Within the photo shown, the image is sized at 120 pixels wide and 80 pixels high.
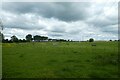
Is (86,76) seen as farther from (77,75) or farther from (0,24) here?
(0,24)

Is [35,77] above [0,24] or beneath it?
beneath

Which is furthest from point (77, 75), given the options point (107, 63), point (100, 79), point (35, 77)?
point (107, 63)

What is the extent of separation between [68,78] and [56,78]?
1279 millimetres

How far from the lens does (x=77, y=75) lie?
70.4 ft

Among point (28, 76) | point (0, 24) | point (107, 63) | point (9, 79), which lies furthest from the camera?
point (0, 24)

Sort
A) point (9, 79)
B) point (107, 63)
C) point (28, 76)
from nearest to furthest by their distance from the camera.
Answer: point (9, 79) < point (28, 76) < point (107, 63)

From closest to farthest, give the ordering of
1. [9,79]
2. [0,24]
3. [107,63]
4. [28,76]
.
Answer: [9,79] → [28,76] → [107,63] → [0,24]

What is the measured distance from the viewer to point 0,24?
4388 centimetres

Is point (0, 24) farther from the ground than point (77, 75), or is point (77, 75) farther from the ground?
point (0, 24)

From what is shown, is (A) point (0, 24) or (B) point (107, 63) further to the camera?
(A) point (0, 24)

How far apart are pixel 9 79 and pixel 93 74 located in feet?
30.6

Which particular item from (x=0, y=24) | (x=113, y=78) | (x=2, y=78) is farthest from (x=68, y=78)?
Result: (x=0, y=24)

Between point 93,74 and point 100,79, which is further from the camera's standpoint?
point 93,74

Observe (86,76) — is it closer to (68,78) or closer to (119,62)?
(68,78)
